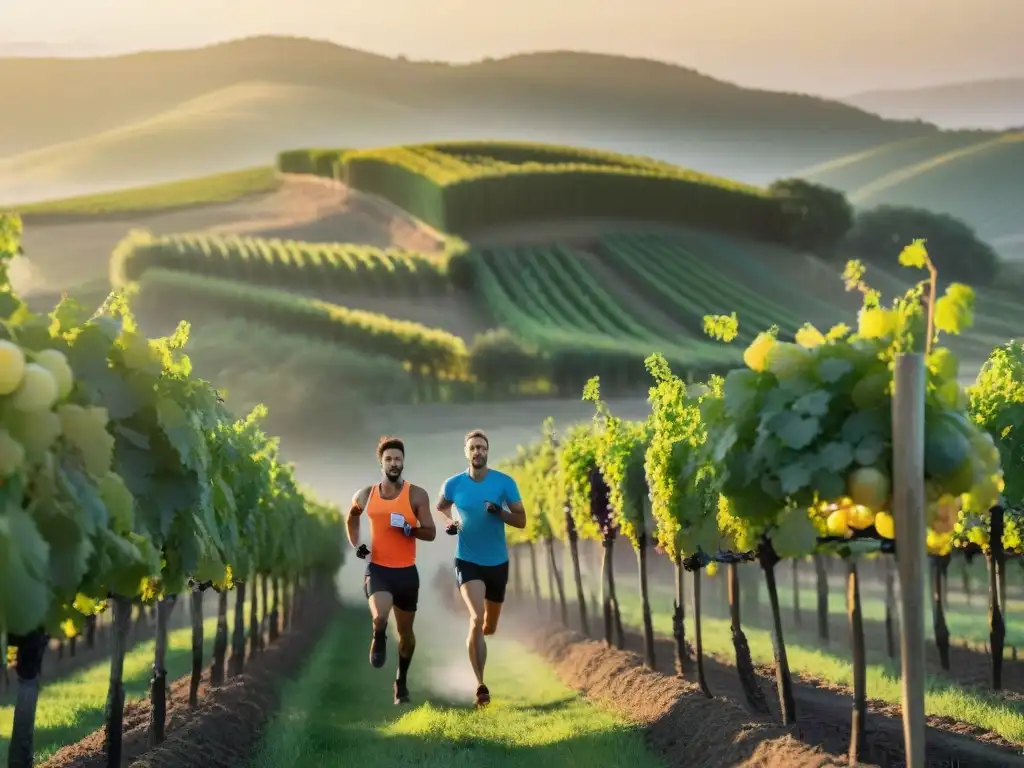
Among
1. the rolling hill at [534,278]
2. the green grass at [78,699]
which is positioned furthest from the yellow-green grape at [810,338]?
the rolling hill at [534,278]

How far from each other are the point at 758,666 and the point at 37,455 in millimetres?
13781

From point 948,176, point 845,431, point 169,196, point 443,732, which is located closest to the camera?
point 845,431

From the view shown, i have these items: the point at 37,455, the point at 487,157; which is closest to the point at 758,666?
the point at 37,455

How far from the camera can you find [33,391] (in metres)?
5.62

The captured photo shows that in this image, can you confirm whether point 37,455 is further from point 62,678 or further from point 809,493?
point 62,678

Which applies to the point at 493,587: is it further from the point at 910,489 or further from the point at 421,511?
the point at 910,489

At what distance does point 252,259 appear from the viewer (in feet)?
234

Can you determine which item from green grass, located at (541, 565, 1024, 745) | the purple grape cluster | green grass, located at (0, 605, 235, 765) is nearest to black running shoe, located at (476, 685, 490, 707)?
green grass, located at (0, 605, 235, 765)

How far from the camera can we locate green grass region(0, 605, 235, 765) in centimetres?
1468

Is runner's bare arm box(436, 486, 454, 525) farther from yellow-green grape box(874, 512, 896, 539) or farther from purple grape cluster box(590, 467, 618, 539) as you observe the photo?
purple grape cluster box(590, 467, 618, 539)

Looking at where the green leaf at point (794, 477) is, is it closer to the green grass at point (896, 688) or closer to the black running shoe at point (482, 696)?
the green grass at point (896, 688)

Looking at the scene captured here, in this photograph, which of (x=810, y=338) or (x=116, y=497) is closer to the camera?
(x=116, y=497)

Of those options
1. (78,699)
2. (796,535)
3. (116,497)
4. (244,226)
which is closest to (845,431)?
(796,535)

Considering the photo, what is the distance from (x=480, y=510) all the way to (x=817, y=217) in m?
72.4
